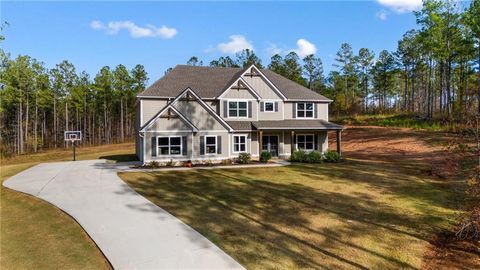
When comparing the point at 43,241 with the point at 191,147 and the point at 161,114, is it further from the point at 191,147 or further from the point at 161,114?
the point at 191,147

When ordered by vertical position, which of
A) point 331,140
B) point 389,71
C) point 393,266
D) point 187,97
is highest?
point 389,71

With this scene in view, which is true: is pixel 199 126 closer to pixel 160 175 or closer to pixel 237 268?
pixel 160 175

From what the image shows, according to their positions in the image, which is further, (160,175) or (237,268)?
(160,175)

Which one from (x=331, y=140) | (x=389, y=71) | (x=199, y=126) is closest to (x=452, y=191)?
(x=199, y=126)

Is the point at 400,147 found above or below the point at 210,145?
below

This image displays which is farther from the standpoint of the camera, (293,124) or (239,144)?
(293,124)

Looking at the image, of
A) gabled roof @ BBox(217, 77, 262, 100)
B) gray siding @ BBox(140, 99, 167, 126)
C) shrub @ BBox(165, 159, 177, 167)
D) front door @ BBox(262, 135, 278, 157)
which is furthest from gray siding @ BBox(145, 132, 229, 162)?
front door @ BBox(262, 135, 278, 157)

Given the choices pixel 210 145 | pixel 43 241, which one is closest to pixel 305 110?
pixel 210 145
